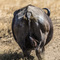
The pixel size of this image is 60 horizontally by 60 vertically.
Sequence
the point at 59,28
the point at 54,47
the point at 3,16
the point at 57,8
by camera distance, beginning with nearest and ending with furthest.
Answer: the point at 54,47 < the point at 59,28 < the point at 3,16 < the point at 57,8

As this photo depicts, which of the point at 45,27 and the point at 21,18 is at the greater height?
the point at 21,18

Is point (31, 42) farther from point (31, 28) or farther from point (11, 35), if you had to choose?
point (11, 35)

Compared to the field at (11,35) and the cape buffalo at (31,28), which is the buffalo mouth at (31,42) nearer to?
the cape buffalo at (31,28)

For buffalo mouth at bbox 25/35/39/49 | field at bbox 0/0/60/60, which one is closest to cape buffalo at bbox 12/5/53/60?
buffalo mouth at bbox 25/35/39/49

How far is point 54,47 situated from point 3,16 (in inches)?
223

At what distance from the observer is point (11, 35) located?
827cm

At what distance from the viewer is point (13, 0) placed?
49.1 feet

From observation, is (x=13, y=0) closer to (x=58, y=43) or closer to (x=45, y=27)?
(x=58, y=43)

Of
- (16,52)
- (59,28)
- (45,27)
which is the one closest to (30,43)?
(45,27)

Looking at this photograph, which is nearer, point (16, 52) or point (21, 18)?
point (21, 18)

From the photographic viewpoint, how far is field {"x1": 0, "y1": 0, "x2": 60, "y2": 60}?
6163mm

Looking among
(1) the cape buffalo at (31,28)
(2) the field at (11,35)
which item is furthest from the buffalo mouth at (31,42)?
(2) the field at (11,35)

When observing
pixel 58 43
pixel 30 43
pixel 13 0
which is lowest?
pixel 13 0

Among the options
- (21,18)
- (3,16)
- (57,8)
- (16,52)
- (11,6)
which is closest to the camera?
(21,18)
